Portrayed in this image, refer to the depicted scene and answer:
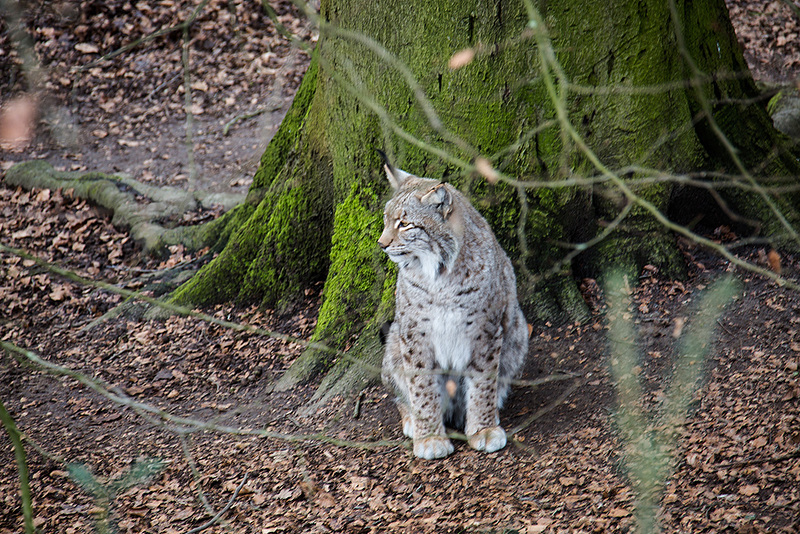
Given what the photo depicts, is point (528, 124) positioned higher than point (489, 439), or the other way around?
point (528, 124)

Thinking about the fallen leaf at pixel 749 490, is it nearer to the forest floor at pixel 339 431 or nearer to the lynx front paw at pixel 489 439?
the forest floor at pixel 339 431

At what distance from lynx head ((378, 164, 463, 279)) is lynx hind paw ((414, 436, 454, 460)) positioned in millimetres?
897

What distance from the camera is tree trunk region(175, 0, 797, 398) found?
4.04 meters

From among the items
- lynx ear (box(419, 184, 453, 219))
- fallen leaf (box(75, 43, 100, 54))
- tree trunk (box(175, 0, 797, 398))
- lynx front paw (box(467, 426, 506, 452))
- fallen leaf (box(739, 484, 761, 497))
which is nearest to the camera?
fallen leaf (box(739, 484, 761, 497))

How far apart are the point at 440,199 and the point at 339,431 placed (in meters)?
1.52

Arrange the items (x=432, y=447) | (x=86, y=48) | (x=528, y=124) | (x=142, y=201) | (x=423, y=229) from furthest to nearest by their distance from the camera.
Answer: (x=86, y=48), (x=142, y=201), (x=528, y=124), (x=432, y=447), (x=423, y=229)

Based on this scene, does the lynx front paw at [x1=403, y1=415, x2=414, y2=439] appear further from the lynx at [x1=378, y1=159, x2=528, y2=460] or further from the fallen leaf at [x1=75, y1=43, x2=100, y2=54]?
the fallen leaf at [x1=75, y1=43, x2=100, y2=54]

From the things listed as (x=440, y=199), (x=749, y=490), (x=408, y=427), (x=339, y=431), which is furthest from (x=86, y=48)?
(x=749, y=490)

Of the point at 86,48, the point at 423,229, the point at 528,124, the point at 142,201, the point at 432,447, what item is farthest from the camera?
the point at 86,48

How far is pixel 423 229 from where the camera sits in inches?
143

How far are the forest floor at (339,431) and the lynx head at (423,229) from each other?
1.00 meters

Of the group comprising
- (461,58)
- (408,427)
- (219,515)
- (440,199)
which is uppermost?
Result: (461,58)

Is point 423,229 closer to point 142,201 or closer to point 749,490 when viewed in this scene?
point 749,490

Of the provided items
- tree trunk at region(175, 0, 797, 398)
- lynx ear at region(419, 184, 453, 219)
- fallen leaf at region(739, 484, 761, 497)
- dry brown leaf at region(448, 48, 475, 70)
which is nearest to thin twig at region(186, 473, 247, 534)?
tree trunk at region(175, 0, 797, 398)
